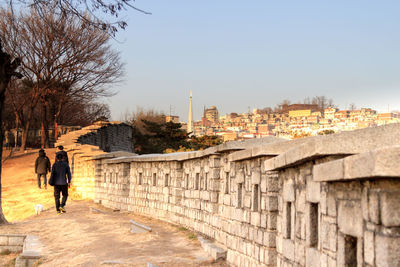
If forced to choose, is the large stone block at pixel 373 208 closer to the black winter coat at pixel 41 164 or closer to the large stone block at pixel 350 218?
the large stone block at pixel 350 218

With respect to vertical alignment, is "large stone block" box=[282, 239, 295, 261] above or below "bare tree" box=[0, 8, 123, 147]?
below

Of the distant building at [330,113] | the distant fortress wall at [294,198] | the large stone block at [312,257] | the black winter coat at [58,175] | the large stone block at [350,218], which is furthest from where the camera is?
the distant building at [330,113]

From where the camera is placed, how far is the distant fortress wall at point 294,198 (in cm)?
333

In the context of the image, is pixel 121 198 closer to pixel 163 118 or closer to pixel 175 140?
pixel 175 140

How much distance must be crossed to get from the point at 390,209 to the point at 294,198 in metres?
2.28

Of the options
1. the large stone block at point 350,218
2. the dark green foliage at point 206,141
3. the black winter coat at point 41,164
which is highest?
the dark green foliage at point 206,141

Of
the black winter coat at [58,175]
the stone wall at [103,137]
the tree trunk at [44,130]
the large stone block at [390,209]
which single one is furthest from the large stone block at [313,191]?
the tree trunk at [44,130]

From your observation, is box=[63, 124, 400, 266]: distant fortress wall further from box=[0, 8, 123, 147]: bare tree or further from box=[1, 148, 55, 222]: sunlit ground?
box=[0, 8, 123, 147]: bare tree

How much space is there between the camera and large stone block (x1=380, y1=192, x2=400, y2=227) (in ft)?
10.5

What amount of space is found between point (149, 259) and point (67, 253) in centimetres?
218

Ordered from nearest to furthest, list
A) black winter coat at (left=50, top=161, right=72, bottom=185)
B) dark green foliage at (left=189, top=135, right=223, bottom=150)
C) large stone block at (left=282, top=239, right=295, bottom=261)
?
large stone block at (left=282, top=239, right=295, bottom=261) < black winter coat at (left=50, top=161, right=72, bottom=185) < dark green foliage at (left=189, top=135, right=223, bottom=150)

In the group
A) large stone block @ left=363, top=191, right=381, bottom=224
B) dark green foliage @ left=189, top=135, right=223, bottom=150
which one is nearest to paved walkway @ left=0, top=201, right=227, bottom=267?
large stone block @ left=363, top=191, right=381, bottom=224

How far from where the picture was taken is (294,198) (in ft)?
18.0

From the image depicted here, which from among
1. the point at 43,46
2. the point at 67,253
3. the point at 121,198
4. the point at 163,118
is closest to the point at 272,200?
the point at 67,253
